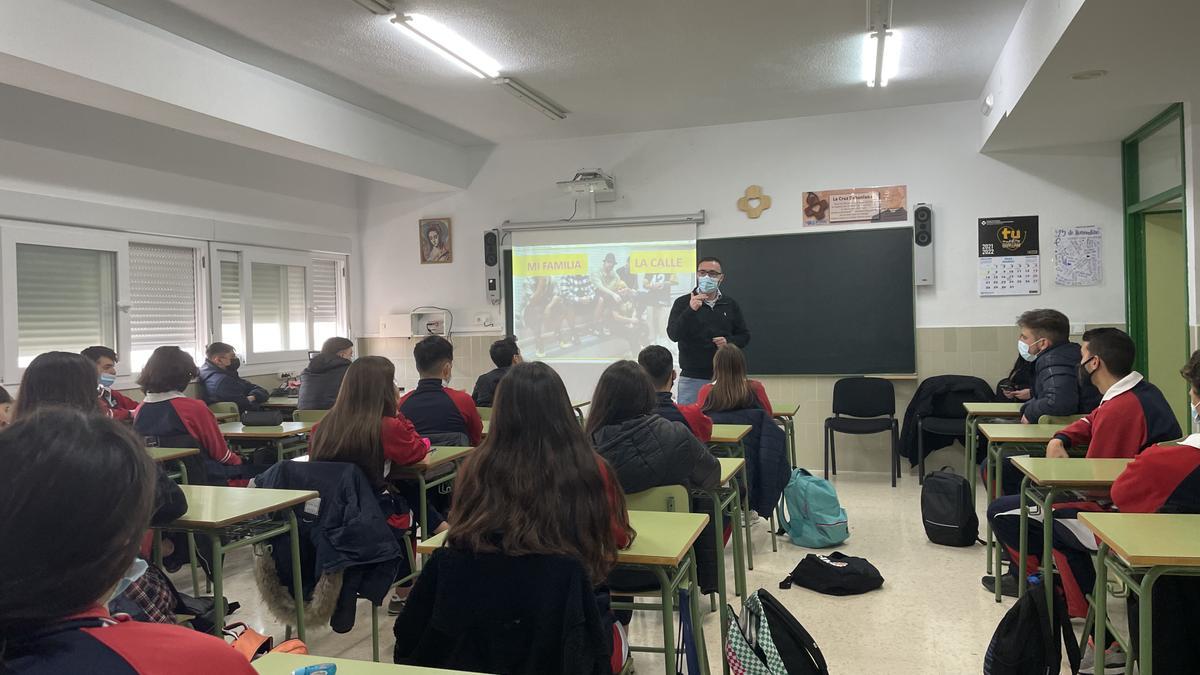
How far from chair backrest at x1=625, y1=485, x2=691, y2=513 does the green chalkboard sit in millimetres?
4446

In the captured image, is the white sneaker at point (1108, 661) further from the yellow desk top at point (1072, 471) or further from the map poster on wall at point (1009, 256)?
the map poster on wall at point (1009, 256)

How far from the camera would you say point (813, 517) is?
14.8 feet

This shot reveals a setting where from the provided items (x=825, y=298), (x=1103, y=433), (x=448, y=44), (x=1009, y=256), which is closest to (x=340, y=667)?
(x=1103, y=433)

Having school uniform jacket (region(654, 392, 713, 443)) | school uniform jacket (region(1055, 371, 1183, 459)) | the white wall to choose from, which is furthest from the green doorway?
school uniform jacket (region(654, 392, 713, 443))

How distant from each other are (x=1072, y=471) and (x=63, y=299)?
6051mm

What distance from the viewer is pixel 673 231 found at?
722cm

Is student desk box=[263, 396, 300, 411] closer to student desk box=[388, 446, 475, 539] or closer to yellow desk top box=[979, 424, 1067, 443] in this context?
student desk box=[388, 446, 475, 539]

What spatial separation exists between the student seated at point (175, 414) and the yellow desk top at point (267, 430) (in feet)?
1.70

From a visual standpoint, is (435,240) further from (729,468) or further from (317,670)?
(317,670)

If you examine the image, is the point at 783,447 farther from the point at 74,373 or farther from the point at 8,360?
the point at 8,360

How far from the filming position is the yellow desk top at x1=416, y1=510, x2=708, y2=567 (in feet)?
6.75

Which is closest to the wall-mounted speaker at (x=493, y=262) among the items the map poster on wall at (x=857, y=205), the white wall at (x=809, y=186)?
the white wall at (x=809, y=186)

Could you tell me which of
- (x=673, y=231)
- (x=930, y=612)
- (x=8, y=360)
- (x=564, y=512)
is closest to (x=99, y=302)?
(x=8, y=360)

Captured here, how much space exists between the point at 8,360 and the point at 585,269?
4.45 m
